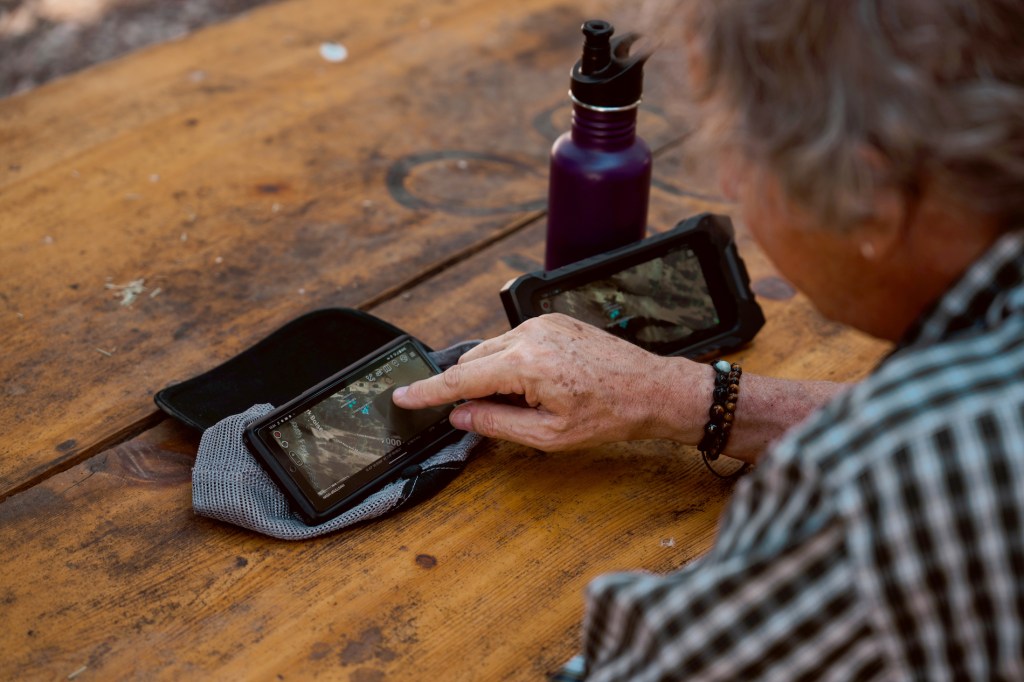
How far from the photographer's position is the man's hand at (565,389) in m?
1.02

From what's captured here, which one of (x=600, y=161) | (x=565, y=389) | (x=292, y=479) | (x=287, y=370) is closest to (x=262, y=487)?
(x=292, y=479)

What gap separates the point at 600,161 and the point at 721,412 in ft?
1.05

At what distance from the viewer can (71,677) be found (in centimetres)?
84

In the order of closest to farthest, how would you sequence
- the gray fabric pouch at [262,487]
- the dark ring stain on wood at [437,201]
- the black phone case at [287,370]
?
1. the gray fabric pouch at [262,487]
2. the black phone case at [287,370]
3. the dark ring stain on wood at [437,201]

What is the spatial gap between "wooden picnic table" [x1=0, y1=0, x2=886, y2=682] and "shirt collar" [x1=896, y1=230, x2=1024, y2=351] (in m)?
0.19

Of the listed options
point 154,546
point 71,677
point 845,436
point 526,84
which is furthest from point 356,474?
point 526,84

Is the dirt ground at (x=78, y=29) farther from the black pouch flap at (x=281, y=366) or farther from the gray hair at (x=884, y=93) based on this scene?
the gray hair at (x=884, y=93)

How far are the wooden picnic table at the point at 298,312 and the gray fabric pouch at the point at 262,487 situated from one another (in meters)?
0.02

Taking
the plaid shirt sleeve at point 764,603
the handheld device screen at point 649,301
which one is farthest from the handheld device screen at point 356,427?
the plaid shirt sleeve at point 764,603

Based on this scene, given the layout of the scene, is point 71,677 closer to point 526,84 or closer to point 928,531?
point 928,531

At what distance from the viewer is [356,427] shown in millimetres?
1028

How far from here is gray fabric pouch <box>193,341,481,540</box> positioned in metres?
0.97

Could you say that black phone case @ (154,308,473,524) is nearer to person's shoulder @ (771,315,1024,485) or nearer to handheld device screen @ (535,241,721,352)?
handheld device screen @ (535,241,721,352)

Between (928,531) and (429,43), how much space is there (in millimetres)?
1477
